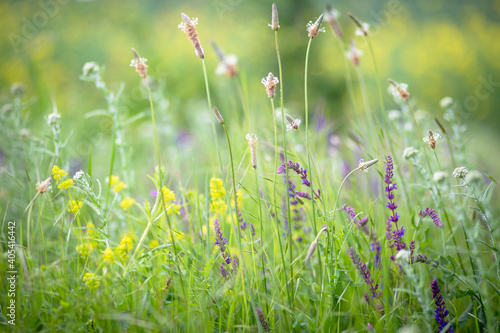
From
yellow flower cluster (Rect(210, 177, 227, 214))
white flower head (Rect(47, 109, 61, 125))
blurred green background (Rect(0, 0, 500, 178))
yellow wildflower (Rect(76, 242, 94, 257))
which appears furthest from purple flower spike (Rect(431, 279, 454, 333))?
blurred green background (Rect(0, 0, 500, 178))

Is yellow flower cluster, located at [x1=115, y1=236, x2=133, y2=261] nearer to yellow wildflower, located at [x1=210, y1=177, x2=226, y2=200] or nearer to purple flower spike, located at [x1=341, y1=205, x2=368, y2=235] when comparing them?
yellow wildflower, located at [x1=210, y1=177, x2=226, y2=200]

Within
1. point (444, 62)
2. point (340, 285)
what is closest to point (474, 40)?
point (444, 62)

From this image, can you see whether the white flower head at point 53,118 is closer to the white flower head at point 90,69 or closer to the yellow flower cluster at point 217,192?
the white flower head at point 90,69

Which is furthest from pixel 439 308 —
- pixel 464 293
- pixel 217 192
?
pixel 217 192

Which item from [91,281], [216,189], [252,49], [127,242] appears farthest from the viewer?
[252,49]

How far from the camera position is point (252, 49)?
4.40m

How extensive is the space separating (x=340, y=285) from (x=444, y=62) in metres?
7.31

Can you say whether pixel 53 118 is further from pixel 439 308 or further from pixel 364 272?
pixel 439 308

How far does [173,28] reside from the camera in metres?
7.31

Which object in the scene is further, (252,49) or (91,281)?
(252,49)

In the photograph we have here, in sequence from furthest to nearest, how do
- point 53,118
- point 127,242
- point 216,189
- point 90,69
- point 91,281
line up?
point 90,69 < point 53,118 < point 216,189 < point 127,242 < point 91,281

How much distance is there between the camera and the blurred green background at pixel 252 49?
421 cm

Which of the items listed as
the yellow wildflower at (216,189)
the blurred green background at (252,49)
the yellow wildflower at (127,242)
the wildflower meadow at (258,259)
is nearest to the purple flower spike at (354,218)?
the wildflower meadow at (258,259)

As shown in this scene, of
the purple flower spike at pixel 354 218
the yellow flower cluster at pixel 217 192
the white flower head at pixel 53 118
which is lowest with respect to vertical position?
the purple flower spike at pixel 354 218
